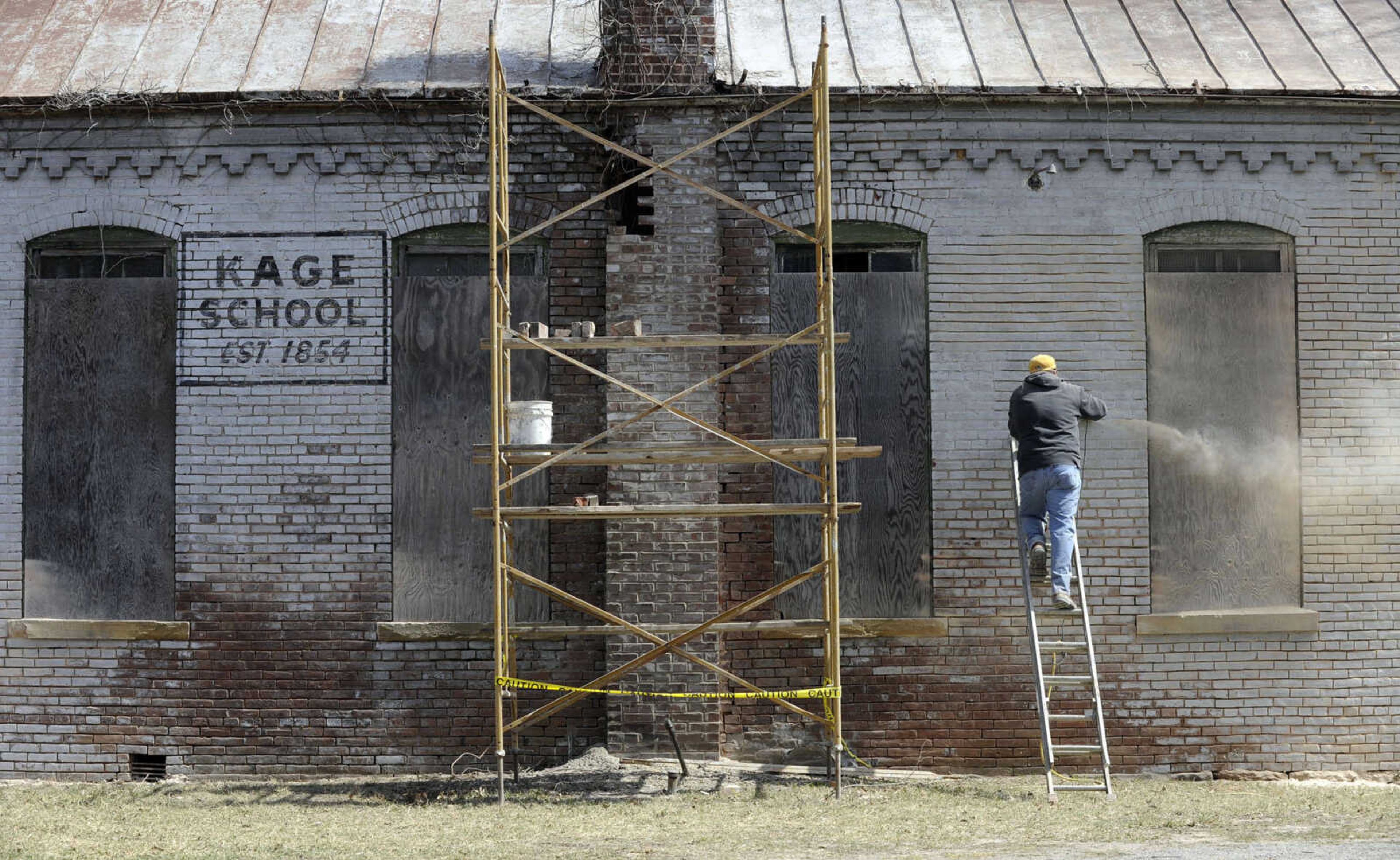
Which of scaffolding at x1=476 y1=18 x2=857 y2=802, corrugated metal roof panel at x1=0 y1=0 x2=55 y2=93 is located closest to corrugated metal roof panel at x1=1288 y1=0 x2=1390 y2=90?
scaffolding at x1=476 y1=18 x2=857 y2=802

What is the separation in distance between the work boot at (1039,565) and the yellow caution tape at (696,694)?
1463 millimetres

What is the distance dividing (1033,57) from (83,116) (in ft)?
21.9

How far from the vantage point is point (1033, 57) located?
10117mm

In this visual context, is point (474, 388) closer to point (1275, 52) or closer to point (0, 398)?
point (0, 398)

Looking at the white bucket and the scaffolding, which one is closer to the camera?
the scaffolding

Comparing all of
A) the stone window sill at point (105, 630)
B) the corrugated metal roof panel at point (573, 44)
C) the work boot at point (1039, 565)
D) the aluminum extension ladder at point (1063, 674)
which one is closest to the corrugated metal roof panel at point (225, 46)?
the corrugated metal roof panel at point (573, 44)

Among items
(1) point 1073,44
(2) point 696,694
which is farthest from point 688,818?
(1) point 1073,44

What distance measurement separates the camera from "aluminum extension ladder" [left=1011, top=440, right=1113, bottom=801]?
867 centimetres

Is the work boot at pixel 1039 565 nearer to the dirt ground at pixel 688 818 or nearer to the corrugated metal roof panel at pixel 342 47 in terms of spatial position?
the dirt ground at pixel 688 818

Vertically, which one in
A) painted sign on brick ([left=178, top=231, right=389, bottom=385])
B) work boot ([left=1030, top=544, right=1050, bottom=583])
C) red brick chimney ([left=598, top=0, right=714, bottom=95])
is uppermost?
red brick chimney ([left=598, top=0, right=714, bottom=95])

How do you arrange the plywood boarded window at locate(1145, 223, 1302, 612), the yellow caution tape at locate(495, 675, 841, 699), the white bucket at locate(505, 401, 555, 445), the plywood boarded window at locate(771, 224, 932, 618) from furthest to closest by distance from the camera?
the plywood boarded window at locate(1145, 223, 1302, 612) < the plywood boarded window at locate(771, 224, 932, 618) < the white bucket at locate(505, 401, 555, 445) < the yellow caution tape at locate(495, 675, 841, 699)

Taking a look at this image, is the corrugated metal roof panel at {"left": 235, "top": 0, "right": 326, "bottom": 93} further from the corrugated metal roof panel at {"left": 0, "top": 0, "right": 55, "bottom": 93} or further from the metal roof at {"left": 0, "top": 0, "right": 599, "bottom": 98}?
the corrugated metal roof panel at {"left": 0, "top": 0, "right": 55, "bottom": 93}

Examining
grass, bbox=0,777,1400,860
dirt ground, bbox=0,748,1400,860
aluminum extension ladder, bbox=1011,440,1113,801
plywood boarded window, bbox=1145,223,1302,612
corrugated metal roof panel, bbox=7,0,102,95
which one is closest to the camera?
dirt ground, bbox=0,748,1400,860

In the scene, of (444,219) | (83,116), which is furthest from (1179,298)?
(83,116)
